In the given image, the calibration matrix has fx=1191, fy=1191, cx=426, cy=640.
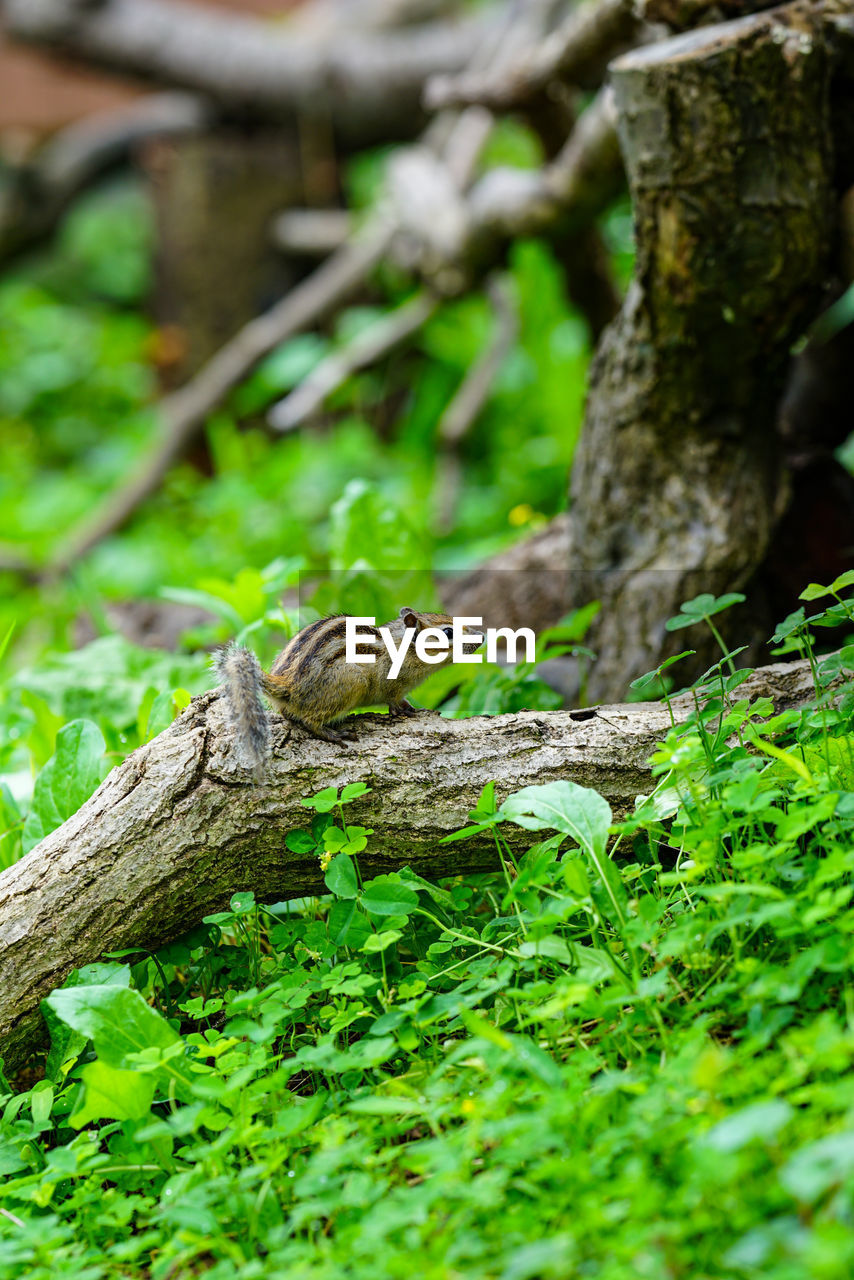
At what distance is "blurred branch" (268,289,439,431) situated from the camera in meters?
6.44

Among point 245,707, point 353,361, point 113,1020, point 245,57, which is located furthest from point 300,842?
point 245,57

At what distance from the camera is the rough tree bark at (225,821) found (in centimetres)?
244

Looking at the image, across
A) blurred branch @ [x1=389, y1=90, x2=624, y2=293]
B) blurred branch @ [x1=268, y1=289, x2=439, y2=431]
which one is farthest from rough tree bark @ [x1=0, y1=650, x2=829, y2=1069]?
blurred branch @ [x1=268, y1=289, x2=439, y2=431]

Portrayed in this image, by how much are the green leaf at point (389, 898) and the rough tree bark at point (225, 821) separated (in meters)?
0.14

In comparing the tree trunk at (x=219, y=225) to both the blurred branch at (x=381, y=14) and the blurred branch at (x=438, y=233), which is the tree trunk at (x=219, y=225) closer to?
the blurred branch at (x=438, y=233)

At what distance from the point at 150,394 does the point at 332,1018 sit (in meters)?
8.96

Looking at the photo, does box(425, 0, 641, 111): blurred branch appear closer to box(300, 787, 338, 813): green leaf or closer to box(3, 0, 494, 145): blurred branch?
box(300, 787, 338, 813): green leaf

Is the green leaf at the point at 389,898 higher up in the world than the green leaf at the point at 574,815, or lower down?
lower down

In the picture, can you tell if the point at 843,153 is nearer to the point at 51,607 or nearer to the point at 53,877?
the point at 53,877

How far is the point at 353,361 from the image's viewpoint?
669 cm

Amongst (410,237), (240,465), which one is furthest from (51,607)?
(410,237)

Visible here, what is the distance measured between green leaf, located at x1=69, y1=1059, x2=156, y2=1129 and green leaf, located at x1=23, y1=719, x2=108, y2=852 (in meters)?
0.81

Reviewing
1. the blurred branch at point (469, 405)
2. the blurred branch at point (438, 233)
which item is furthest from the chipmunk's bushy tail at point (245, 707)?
the blurred branch at point (469, 405)

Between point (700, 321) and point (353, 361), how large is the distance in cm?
367
